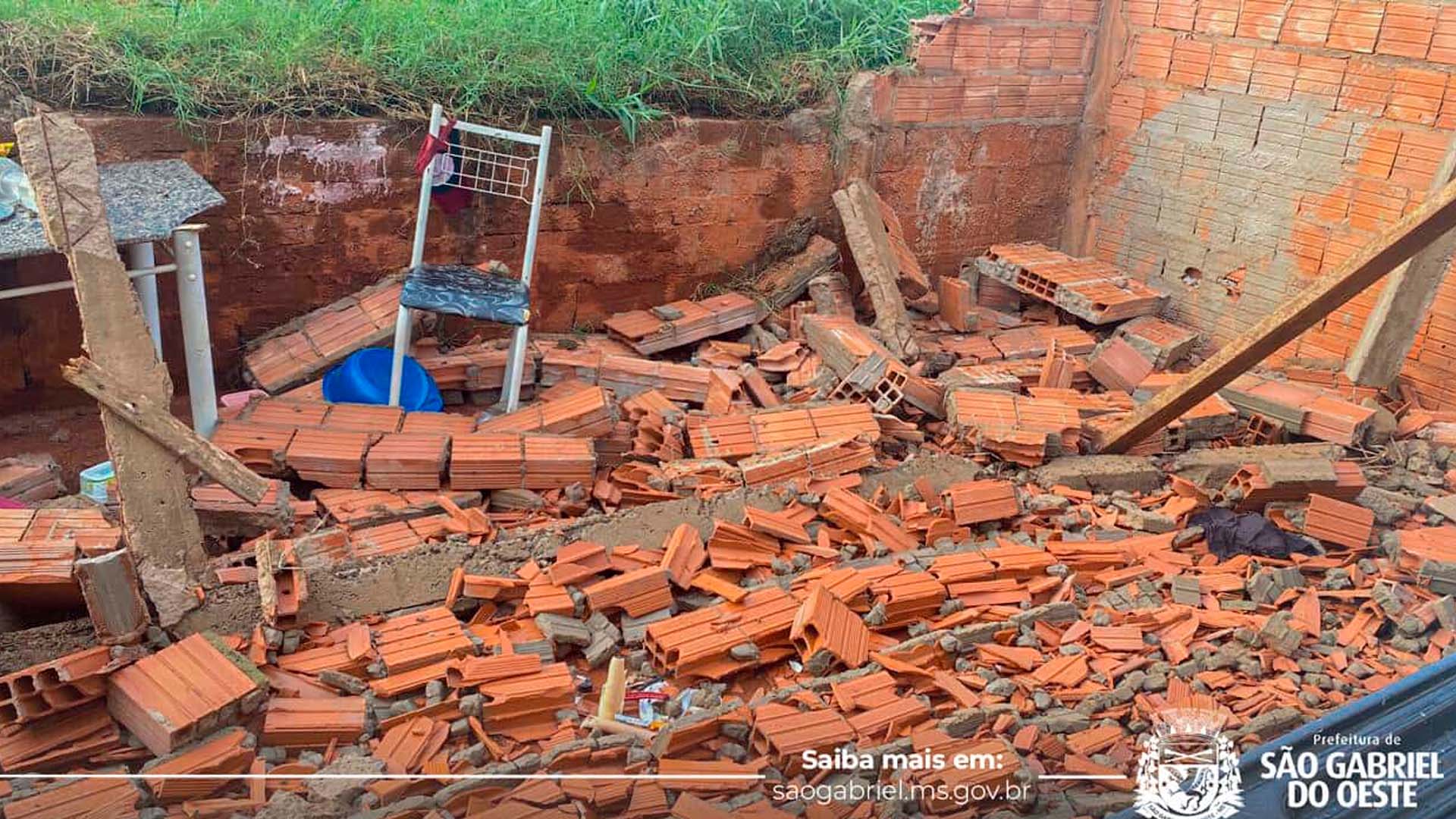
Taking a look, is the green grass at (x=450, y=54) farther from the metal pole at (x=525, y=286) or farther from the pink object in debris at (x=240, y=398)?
the pink object in debris at (x=240, y=398)

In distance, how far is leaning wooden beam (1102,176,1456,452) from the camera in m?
4.93

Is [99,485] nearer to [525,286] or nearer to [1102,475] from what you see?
[525,286]

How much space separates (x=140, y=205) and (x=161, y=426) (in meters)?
1.55

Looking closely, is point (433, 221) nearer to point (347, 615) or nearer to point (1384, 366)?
point (347, 615)

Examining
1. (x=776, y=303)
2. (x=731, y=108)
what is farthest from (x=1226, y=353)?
(x=731, y=108)

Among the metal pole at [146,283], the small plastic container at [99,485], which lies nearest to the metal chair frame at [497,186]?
the metal pole at [146,283]

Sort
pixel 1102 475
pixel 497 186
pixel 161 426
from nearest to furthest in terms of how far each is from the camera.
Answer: pixel 161 426 → pixel 1102 475 → pixel 497 186

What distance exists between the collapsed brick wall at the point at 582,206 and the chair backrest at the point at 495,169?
0.15 m

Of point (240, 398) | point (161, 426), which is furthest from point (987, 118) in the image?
point (161, 426)

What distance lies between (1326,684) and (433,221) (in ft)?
17.0

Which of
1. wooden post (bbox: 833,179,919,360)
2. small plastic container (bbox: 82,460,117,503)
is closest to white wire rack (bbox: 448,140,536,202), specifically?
wooden post (bbox: 833,179,919,360)

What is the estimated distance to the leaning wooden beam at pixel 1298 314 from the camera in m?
4.93

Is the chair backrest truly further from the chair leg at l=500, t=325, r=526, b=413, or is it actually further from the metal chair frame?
the chair leg at l=500, t=325, r=526, b=413

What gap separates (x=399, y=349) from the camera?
6.07 m
